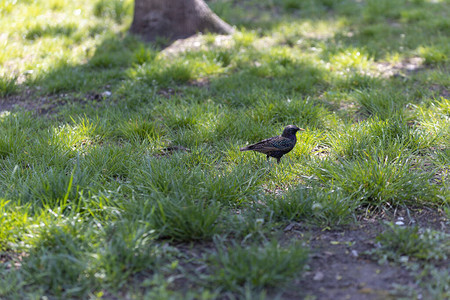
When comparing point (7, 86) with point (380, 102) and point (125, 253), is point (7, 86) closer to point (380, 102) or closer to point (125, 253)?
→ point (125, 253)

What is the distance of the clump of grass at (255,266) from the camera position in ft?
8.40

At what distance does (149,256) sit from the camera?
9.07 ft

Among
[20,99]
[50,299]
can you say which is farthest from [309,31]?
[50,299]

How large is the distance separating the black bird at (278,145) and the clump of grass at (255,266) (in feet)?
4.18

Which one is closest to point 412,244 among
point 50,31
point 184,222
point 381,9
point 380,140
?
point 380,140

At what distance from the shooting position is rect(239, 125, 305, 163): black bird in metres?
3.90

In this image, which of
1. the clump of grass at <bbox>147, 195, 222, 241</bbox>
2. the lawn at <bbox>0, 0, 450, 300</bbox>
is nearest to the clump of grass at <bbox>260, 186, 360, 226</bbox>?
the lawn at <bbox>0, 0, 450, 300</bbox>

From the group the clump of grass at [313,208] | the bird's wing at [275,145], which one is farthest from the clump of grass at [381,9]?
the clump of grass at [313,208]

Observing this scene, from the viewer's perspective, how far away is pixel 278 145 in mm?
3893

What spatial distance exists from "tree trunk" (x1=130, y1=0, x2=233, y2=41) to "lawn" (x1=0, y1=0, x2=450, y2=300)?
0.29 meters

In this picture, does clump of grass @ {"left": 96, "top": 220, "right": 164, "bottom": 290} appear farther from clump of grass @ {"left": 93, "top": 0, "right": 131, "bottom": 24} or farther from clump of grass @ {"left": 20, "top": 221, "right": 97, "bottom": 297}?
clump of grass @ {"left": 93, "top": 0, "right": 131, "bottom": 24}

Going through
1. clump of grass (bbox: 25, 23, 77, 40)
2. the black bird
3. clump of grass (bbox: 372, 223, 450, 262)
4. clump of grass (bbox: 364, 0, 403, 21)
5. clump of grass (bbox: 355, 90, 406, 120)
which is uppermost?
clump of grass (bbox: 25, 23, 77, 40)

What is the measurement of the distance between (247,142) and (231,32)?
12.1 feet

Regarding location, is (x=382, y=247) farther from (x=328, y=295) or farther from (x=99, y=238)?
(x=99, y=238)
